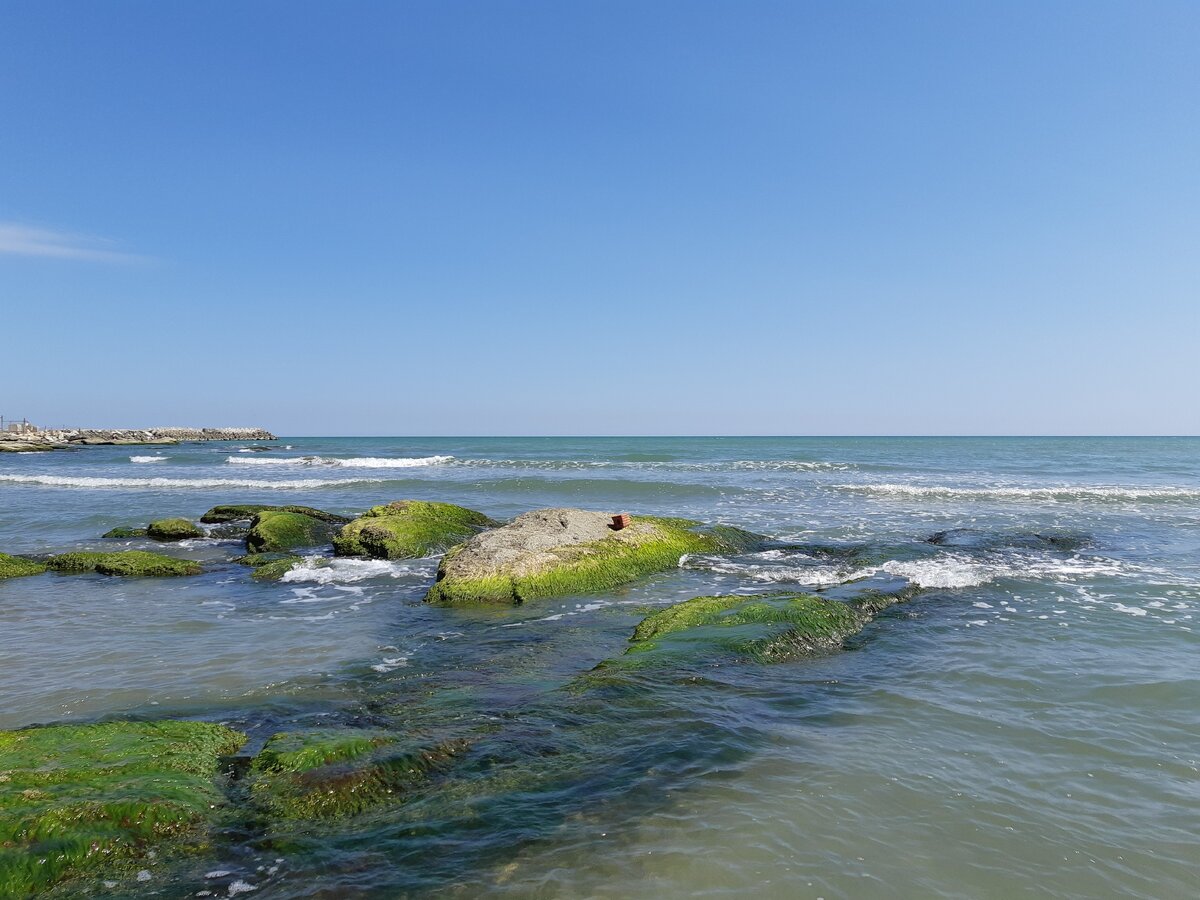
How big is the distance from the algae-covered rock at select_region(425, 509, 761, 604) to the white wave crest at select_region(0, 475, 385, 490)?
23997 mm

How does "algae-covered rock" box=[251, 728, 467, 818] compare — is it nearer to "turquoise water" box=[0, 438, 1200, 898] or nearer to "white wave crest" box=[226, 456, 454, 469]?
"turquoise water" box=[0, 438, 1200, 898]

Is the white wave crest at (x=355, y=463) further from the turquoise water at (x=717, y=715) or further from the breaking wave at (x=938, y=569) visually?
the breaking wave at (x=938, y=569)

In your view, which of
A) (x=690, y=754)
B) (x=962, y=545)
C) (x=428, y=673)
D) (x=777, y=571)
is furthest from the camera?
(x=962, y=545)

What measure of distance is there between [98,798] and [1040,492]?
3319 cm

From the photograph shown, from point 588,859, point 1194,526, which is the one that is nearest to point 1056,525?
point 1194,526

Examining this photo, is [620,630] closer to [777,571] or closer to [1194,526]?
[777,571]

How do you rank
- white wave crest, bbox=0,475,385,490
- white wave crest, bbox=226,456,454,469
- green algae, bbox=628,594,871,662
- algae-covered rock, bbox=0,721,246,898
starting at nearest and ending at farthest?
algae-covered rock, bbox=0,721,246,898 < green algae, bbox=628,594,871,662 < white wave crest, bbox=0,475,385,490 < white wave crest, bbox=226,456,454,469

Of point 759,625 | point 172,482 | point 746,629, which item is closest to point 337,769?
point 746,629

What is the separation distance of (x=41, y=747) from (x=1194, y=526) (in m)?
24.9

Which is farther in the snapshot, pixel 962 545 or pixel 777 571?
pixel 962 545

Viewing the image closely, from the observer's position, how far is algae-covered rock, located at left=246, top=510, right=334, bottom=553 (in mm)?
15836

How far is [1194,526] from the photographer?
19.0m

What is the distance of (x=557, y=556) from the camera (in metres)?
11.9

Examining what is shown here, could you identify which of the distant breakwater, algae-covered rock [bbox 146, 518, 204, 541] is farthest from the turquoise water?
the distant breakwater
